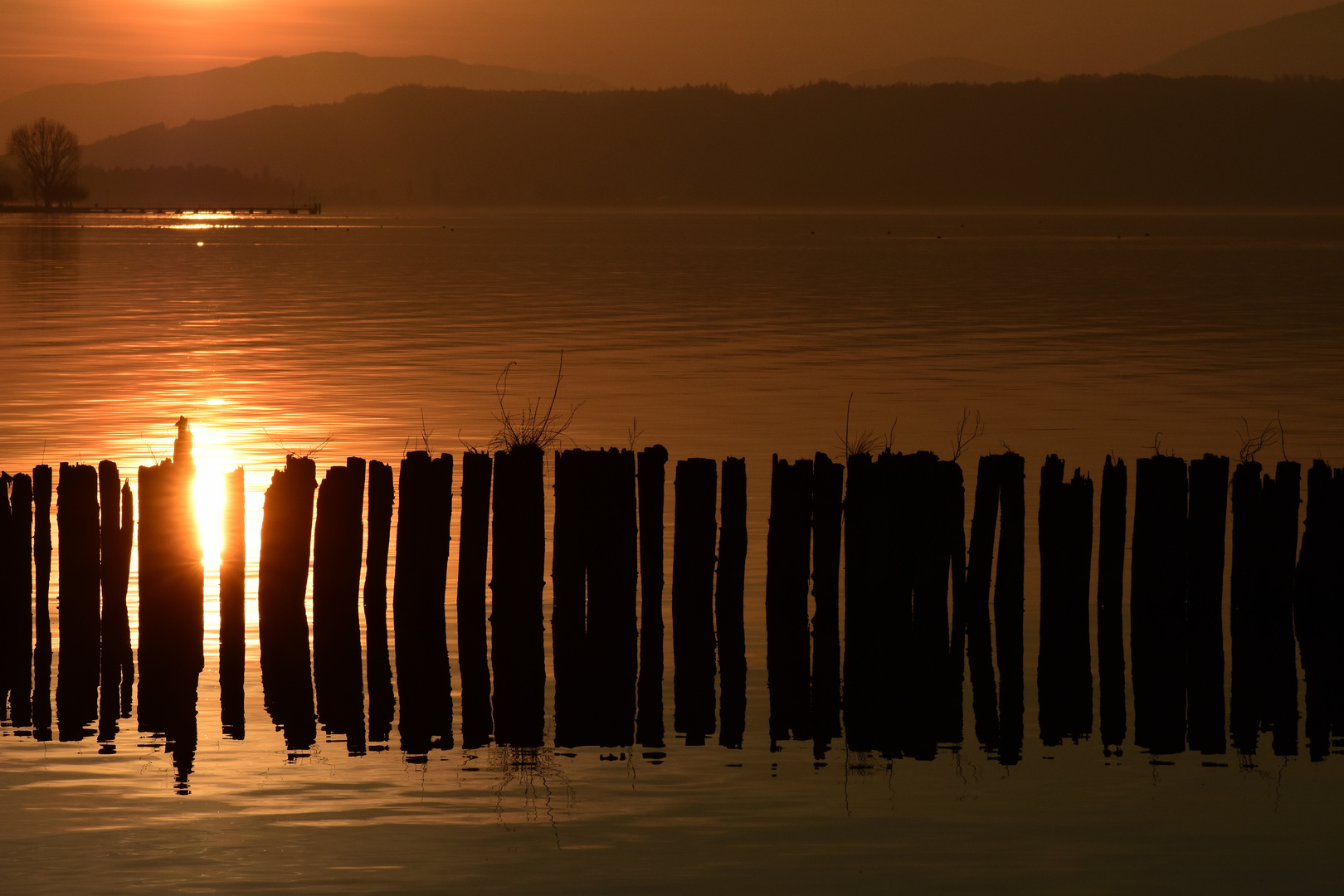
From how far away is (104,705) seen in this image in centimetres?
1298

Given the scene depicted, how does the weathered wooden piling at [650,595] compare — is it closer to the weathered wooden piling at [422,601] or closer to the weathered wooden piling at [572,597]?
the weathered wooden piling at [572,597]

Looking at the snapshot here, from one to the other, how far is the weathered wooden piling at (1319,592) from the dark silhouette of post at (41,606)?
946 centimetres

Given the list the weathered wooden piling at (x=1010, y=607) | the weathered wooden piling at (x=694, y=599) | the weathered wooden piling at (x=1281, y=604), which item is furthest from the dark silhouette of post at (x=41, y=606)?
the weathered wooden piling at (x=1281, y=604)

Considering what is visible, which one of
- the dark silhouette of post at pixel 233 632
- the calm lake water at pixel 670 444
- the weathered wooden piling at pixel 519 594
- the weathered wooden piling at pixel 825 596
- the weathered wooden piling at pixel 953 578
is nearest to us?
the calm lake water at pixel 670 444

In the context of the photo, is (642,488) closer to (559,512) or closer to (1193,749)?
(559,512)

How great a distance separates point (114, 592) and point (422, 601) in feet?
7.66

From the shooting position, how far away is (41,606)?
1316cm

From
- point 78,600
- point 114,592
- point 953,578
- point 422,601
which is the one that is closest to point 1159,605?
point 953,578

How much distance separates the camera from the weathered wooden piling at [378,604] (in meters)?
12.4

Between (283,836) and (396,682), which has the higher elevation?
(396,682)

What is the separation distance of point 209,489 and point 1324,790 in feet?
51.3

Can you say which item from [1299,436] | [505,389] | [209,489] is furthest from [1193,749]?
[505,389]

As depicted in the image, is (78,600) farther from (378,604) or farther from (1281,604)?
(1281,604)

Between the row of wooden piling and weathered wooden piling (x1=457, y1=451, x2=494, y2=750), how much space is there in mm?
23
